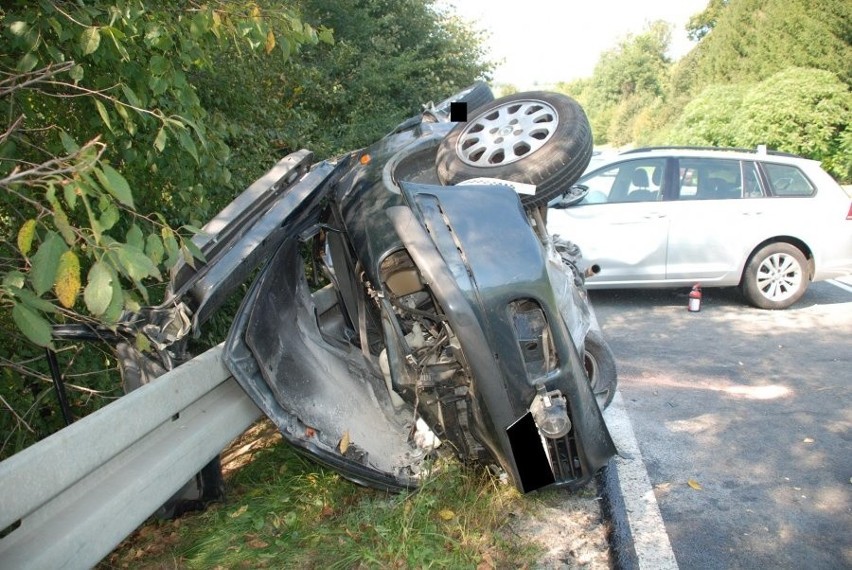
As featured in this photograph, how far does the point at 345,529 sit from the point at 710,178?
5.71 m

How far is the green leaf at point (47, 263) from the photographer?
1.45m

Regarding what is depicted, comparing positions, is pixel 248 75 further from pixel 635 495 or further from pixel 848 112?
pixel 848 112

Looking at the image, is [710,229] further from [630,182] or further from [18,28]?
[18,28]

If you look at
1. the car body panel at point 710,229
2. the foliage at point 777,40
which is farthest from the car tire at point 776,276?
the foliage at point 777,40

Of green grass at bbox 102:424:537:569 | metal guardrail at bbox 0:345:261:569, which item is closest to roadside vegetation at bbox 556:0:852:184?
green grass at bbox 102:424:537:569

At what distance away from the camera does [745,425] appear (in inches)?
160

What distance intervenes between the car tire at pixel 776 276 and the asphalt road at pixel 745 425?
0.61 ft

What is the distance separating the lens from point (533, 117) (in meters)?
4.03

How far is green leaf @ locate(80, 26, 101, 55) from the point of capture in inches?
91.8

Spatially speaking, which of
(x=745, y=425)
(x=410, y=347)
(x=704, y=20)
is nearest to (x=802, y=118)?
(x=745, y=425)

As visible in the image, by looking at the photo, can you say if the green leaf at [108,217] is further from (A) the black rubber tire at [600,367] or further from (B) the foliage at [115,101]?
(A) the black rubber tire at [600,367]

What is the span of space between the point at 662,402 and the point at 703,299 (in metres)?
3.35

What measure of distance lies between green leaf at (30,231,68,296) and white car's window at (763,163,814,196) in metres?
7.05

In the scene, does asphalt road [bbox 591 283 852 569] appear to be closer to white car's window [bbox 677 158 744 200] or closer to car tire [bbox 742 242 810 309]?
car tire [bbox 742 242 810 309]
